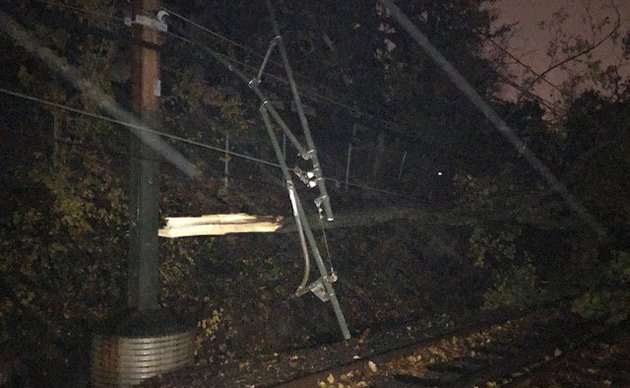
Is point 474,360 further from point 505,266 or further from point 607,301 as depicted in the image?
point 505,266

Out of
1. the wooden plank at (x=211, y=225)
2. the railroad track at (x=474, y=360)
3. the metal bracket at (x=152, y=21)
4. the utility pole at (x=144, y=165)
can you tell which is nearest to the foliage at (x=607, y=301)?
the railroad track at (x=474, y=360)

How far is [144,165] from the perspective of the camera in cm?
848

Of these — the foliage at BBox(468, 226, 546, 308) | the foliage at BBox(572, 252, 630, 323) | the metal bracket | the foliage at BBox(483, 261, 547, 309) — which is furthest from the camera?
the foliage at BBox(468, 226, 546, 308)

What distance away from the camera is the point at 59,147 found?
11.2m

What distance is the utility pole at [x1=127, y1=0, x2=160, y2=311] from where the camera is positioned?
8363mm

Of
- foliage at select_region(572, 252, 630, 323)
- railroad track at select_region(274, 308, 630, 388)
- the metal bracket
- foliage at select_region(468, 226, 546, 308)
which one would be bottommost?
railroad track at select_region(274, 308, 630, 388)

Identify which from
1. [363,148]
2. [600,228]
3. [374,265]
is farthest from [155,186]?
[600,228]

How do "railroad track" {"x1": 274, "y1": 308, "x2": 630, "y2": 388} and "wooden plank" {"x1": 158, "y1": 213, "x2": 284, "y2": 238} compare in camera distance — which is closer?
"wooden plank" {"x1": 158, "y1": 213, "x2": 284, "y2": 238}

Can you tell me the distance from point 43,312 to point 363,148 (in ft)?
50.6

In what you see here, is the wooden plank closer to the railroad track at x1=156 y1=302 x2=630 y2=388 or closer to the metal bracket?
the railroad track at x1=156 y1=302 x2=630 y2=388

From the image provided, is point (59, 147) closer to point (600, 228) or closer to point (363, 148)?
point (363, 148)

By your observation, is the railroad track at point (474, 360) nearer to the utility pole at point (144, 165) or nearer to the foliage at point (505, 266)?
the utility pole at point (144, 165)

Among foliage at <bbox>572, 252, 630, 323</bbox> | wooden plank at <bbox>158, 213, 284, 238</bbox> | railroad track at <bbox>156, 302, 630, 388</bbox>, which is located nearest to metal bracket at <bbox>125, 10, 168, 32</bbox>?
wooden plank at <bbox>158, 213, 284, 238</bbox>

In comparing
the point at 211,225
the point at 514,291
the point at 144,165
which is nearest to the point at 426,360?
the point at 211,225
